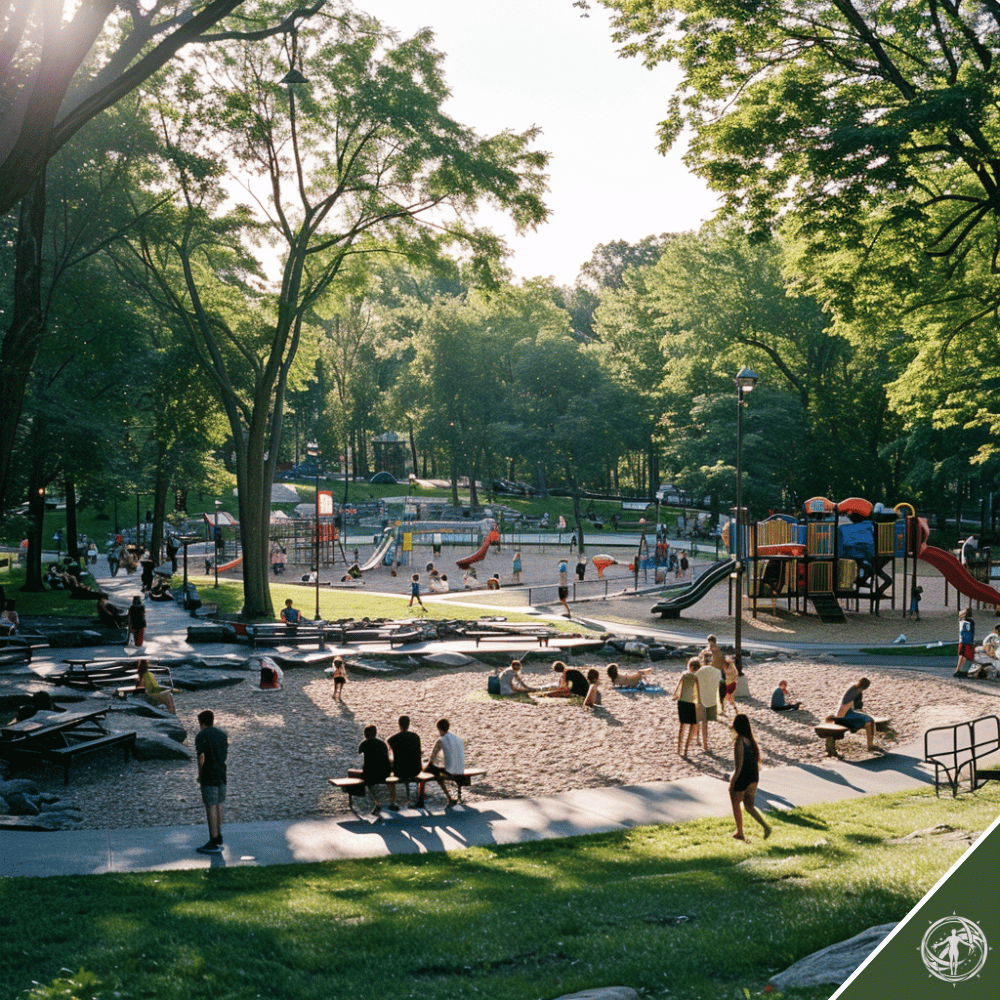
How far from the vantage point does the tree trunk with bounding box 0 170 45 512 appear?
44.3 ft

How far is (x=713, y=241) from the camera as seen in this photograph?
57250 mm

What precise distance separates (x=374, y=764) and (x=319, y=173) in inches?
832

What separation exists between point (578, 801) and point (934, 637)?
736 inches

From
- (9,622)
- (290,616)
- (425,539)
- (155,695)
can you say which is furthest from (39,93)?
(425,539)

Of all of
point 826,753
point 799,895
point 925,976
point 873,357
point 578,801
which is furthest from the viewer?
point 873,357

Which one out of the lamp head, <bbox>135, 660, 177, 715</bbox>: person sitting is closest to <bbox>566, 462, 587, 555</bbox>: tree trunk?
the lamp head

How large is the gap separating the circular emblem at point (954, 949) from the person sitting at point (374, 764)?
685 centimetres

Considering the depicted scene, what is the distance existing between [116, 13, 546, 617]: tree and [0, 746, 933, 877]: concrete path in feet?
58.5

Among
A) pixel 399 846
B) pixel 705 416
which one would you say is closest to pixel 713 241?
pixel 705 416

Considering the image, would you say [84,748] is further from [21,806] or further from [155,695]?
[155,695]

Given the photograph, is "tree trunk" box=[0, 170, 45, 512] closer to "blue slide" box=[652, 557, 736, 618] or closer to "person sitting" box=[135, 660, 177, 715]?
"person sitting" box=[135, 660, 177, 715]

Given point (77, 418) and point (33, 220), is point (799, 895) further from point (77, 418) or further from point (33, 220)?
point (77, 418)

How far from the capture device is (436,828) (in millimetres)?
11430

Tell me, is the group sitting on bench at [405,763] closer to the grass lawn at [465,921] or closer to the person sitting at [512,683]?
the grass lawn at [465,921]
